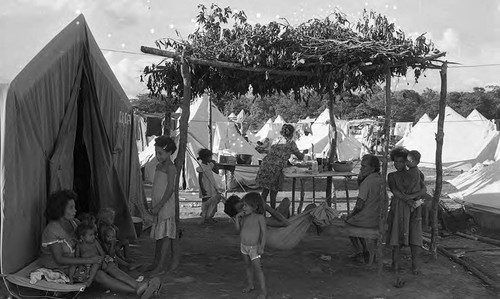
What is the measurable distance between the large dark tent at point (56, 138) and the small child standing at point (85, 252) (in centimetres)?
46

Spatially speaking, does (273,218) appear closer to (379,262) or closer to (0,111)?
(379,262)

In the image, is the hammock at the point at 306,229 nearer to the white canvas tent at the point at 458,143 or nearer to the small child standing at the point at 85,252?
the small child standing at the point at 85,252

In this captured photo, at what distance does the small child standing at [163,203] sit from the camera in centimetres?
514

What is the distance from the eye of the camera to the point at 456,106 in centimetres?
5359

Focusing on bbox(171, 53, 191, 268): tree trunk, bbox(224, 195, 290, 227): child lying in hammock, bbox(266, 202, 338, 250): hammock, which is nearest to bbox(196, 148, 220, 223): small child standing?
bbox(224, 195, 290, 227): child lying in hammock

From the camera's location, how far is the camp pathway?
4.81m

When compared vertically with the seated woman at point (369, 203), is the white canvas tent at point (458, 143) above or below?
above

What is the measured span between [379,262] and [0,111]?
13.9ft

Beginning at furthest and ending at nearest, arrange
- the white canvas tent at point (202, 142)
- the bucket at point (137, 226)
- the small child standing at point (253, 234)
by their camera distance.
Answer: the white canvas tent at point (202, 142) → the bucket at point (137, 226) → the small child standing at point (253, 234)

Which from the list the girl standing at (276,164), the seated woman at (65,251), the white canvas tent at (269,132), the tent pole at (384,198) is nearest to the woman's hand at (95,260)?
the seated woman at (65,251)

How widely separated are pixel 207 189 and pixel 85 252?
4054mm

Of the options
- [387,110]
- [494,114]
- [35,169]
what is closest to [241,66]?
[387,110]

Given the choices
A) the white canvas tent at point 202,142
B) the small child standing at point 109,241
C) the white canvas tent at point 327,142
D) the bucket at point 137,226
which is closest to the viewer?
the small child standing at point 109,241

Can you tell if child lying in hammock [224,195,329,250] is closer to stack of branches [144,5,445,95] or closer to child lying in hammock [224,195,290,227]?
child lying in hammock [224,195,290,227]
